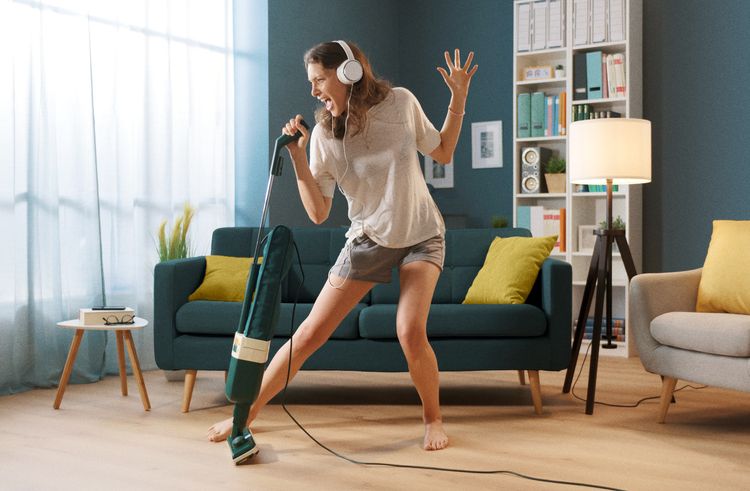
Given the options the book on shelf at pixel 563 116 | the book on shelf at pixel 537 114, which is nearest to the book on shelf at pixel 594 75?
the book on shelf at pixel 563 116

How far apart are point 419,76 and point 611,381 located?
300 centimetres

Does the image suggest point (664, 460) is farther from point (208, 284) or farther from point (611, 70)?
point (611, 70)

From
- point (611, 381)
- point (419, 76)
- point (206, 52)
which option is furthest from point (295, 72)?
point (611, 381)

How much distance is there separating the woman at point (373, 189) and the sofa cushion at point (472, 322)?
2.02ft

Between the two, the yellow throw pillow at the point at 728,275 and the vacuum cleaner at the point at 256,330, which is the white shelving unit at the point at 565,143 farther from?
the vacuum cleaner at the point at 256,330

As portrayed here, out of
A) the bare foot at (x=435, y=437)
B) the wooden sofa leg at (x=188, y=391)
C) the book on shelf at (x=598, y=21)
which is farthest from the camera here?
the book on shelf at (x=598, y=21)

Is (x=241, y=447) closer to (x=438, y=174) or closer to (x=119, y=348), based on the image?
(x=119, y=348)

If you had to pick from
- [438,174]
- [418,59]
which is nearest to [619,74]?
[438,174]

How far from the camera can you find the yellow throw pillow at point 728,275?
338 centimetres

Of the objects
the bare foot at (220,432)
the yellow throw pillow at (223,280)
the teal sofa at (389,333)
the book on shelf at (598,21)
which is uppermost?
the book on shelf at (598,21)

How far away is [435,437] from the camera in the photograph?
9.45ft

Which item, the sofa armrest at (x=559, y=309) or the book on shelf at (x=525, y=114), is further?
the book on shelf at (x=525, y=114)

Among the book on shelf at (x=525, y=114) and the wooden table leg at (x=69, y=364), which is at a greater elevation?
the book on shelf at (x=525, y=114)

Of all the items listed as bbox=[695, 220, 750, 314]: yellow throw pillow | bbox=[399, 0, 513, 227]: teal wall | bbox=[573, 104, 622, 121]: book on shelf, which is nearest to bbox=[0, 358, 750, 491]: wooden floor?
bbox=[695, 220, 750, 314]: yellow throw pillow
